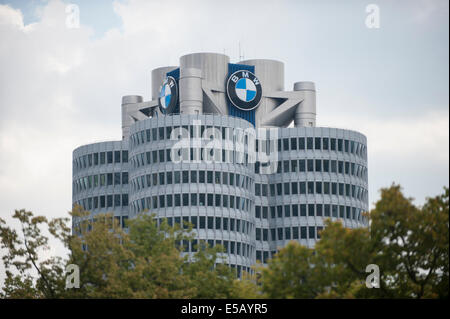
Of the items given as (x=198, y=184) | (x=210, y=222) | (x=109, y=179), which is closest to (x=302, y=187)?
(x=210, y=222)

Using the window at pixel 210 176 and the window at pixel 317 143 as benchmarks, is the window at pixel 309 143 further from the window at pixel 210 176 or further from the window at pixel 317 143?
the window at pixel 210 176

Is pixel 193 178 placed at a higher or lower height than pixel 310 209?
higher

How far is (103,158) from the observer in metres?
196

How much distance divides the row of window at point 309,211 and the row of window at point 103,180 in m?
24.4

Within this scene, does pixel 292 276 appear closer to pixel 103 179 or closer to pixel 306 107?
pixel 306 107

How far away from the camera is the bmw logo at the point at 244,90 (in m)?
188

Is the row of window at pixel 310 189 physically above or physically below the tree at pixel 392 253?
above

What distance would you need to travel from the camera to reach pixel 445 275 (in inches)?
3282

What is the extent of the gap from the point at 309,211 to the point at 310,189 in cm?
379

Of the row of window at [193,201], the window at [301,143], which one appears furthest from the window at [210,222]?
the window at [301,143]

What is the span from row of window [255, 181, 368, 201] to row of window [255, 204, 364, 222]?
2230mm
